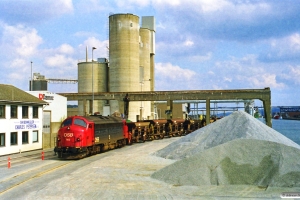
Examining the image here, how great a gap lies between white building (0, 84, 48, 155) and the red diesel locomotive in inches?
301

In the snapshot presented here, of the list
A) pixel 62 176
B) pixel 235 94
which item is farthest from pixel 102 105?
pixel 62 176

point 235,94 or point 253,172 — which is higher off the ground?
point 235,94

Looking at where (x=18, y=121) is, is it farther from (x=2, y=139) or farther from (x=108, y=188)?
(x=108, y=188)

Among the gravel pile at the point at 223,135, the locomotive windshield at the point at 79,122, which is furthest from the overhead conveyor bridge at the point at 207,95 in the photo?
the locomotive windshield at the point at 79,122

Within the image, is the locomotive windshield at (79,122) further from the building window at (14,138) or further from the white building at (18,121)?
the building window at (14,138)

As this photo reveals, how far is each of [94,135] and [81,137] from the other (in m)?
3.02

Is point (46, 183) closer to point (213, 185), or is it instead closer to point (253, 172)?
point (213, 185)

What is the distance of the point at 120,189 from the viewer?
1848 cm

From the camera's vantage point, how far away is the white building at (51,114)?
153ft

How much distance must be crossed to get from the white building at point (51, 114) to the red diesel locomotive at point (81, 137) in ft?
38.6

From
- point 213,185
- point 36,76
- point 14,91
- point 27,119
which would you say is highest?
point 36,76

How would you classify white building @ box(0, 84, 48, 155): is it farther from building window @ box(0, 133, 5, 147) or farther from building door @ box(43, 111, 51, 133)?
building door @ box(43, 111, 51, 133)

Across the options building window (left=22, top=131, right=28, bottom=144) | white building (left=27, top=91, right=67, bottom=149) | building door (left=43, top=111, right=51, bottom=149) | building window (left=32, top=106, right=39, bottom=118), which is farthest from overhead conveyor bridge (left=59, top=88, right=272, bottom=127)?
building window (left=22, top=131, right=28, bottom=144)

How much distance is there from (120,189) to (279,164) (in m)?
8.52
